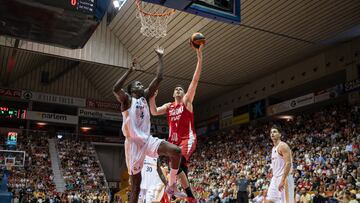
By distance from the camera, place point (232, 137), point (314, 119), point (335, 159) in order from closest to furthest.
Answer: point (335, 159)
point (314, 119)
point (232, 137)

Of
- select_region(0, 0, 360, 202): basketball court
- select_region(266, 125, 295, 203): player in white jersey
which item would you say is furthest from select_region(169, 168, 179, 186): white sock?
select_region(0, 0, 360, 202): basketball court

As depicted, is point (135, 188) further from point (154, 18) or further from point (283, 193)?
point (154, 18)

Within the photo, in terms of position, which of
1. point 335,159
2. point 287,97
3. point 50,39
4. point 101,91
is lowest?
point 335,159

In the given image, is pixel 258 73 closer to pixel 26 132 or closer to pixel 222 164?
pixel 222 164

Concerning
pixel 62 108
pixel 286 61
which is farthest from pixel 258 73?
pixel 62 108

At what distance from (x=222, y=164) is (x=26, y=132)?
1503cm

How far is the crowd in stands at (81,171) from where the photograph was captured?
25.5 metres

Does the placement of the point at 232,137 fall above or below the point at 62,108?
below

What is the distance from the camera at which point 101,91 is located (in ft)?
105

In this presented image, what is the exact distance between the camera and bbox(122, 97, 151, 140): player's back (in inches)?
206

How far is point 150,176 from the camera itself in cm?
718

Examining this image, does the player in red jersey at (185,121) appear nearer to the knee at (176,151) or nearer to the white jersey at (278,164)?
the knee at (176,151)

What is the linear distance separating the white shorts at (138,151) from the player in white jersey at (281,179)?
2.91 meters

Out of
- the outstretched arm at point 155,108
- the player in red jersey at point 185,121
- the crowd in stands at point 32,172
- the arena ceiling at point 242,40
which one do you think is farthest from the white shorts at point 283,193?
the crowd in stands at point 32,172
